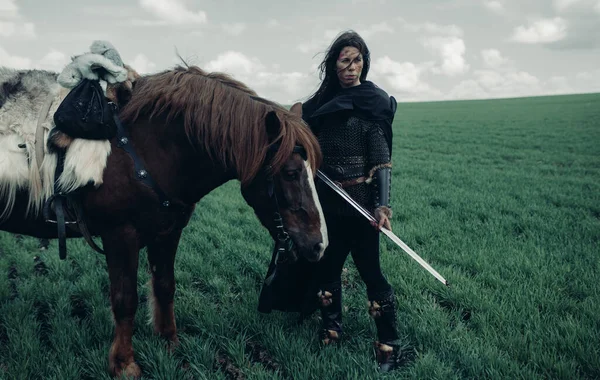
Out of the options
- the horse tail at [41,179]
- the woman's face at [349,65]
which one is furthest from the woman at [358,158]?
the horse tail at [41,179]

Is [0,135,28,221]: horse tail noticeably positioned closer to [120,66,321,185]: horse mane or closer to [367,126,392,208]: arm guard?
[120,66,321,185]: horse mane

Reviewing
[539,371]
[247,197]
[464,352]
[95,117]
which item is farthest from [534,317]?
[95,117]

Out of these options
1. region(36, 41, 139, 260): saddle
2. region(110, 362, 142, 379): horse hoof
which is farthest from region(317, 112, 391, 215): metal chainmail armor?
region(110, 362, 142, 379): horse hoof

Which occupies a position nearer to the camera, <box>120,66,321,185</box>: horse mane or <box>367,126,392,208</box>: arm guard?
<box>120,66,321,185</box>: horse mane

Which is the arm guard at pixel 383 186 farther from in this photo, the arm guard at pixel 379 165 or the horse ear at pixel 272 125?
the horse ear at pixel 272 125

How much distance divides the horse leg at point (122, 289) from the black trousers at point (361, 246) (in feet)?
4.58

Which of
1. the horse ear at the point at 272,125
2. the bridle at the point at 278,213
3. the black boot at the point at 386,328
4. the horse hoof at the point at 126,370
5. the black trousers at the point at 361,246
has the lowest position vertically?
the horse hoof at the point at 126,370

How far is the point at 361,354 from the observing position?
275 cm

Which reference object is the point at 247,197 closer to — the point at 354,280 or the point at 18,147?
the point at 18,147

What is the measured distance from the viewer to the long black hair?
109 inches

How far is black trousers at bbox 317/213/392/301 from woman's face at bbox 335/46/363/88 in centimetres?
99

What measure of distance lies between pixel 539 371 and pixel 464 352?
0.47 m

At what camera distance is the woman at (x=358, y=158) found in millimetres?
2750

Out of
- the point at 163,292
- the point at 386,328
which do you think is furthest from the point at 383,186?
the point at 163,292
